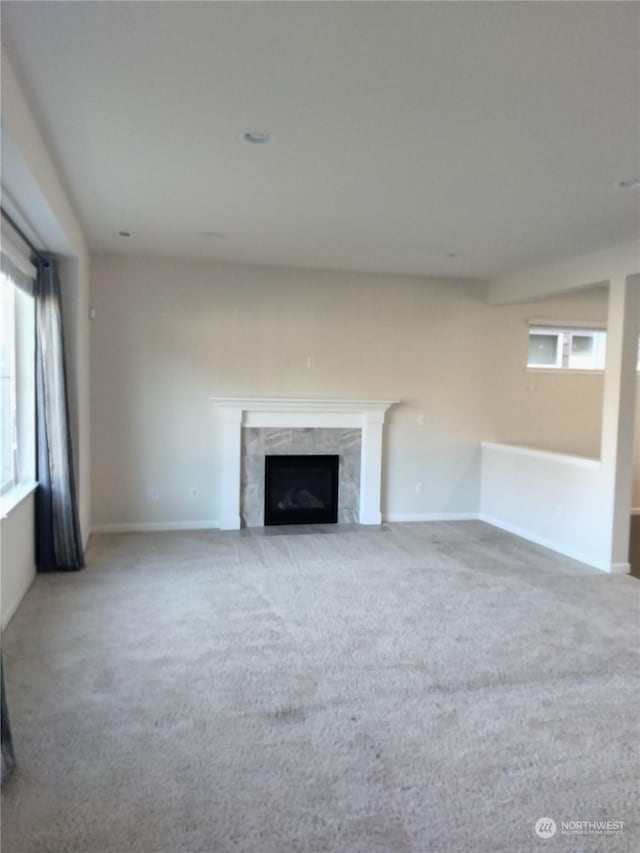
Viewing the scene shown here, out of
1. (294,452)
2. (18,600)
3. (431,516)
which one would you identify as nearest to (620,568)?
(431,516)

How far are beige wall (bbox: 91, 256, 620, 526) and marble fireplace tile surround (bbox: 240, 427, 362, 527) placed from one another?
0.32 m

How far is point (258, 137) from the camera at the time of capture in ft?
9.56

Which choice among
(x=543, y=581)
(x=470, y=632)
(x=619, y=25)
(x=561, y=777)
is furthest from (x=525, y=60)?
(x=543, y=581)

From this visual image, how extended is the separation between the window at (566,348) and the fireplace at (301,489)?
2.70 m

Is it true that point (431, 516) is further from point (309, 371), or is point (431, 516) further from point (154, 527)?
point (154, 527)

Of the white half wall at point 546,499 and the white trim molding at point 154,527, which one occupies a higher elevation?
the white half wall at point 546,499

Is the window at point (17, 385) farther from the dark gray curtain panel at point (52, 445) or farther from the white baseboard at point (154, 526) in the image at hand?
the white baseboard at point (154, 526)

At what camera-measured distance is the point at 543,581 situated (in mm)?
4566

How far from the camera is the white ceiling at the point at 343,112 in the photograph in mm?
1977

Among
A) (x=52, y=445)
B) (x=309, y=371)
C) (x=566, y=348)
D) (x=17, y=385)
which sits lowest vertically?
(x=52, y=445)

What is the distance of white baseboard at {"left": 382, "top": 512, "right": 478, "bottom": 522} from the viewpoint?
6590 millimetres

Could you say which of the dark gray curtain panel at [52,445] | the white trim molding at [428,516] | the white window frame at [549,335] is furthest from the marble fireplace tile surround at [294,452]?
the white window frame at [549,335]

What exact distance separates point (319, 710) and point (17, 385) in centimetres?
317

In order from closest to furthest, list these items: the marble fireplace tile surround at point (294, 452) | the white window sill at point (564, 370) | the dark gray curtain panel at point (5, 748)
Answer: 1. the dark gray curtain panel at point (5, 748)
2. the marble fireplace tile surround at point (294, 452)
3. the white window sill at point (564, 370)
